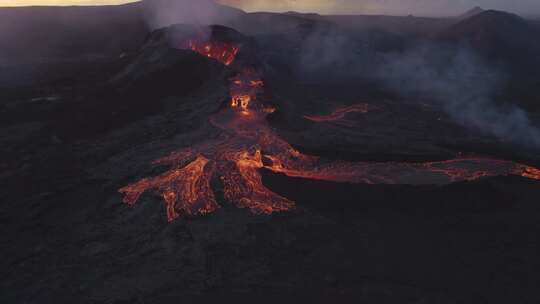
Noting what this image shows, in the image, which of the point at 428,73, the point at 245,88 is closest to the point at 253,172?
the point at 245,88

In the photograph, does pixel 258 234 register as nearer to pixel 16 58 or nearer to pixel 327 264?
pixel 327 264

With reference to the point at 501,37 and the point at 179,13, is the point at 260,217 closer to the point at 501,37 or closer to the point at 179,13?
the point at 179,13

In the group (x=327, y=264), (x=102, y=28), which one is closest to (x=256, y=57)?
(x=327, y=264)

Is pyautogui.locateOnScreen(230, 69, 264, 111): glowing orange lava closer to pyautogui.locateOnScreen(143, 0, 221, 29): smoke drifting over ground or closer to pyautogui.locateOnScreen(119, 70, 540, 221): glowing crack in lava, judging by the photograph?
pyautogui.locateOnScreen(119, 70, 540, 221): glowing crack in lava

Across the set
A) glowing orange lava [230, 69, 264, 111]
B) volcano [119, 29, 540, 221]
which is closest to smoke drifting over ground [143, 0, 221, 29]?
glowing orange lava [230, 69, 264, 111]

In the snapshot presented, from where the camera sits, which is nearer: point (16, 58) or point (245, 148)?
point (245, 148)

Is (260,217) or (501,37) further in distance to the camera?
(501,37)
